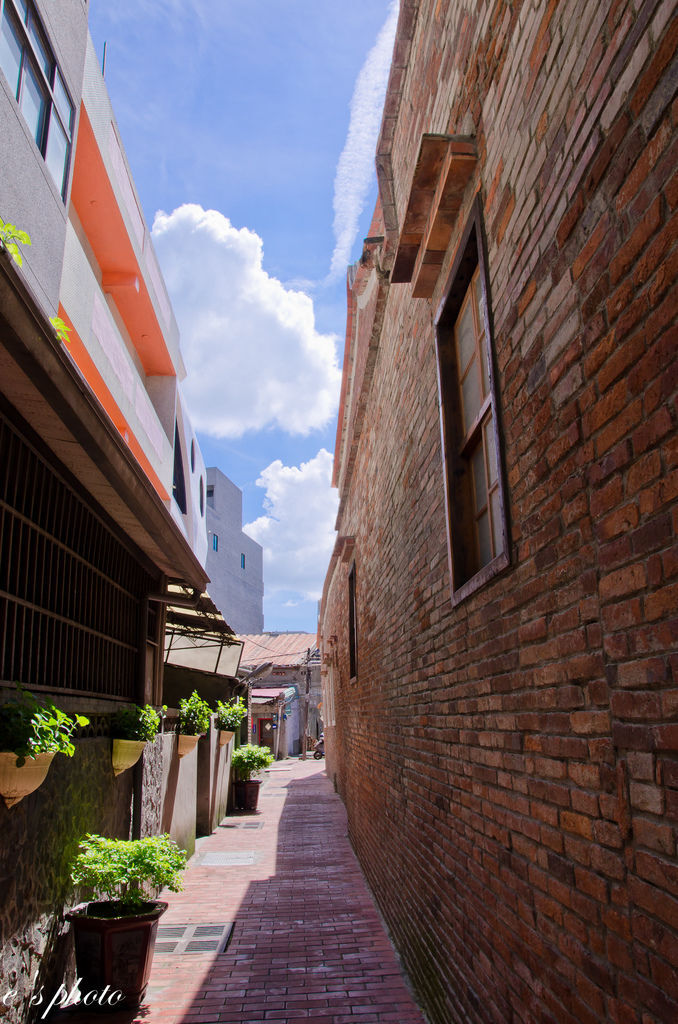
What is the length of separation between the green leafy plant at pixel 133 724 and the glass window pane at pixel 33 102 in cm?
553

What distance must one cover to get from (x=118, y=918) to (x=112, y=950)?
0.17 m

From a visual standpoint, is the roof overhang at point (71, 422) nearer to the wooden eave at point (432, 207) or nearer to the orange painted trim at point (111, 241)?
the wooden eave at point (432, 207)

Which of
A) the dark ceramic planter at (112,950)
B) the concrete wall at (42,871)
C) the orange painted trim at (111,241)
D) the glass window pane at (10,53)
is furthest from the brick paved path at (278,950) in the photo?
the orange painted trim at (111,241)

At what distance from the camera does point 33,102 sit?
23.1ft

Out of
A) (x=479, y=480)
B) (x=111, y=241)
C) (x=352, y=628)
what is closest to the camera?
(x=479, y=480)

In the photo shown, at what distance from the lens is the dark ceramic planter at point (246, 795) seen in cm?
1404

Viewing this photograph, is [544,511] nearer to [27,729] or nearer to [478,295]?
[478,295]

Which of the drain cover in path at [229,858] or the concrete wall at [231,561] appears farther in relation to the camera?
the concrete wall at [231,561]

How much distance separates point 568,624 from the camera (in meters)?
1.94

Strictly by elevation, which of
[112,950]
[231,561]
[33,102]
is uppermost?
[231,561]

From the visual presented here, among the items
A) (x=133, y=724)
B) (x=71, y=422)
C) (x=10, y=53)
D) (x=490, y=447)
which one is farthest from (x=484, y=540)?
(x=10, y=53)

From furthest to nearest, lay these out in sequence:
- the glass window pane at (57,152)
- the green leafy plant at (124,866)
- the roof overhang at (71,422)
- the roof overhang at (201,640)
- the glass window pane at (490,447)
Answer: the roof overhang at (201,640) → the glass window pane at (57,152) → the green leafy plant at (124,866) → the glass window pane at (490,447) → the roof overhang at (71,422)

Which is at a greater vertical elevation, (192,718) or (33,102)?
(33,102)

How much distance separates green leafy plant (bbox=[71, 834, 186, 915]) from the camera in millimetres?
4211
